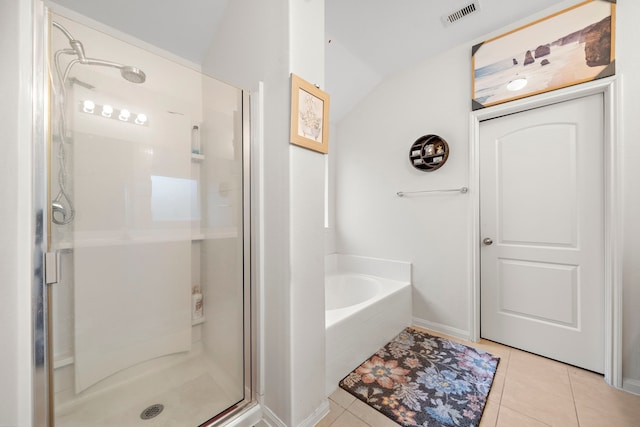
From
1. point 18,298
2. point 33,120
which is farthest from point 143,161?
point 18,298

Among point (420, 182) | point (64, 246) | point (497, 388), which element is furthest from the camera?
point (420, 182)

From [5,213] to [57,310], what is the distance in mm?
406

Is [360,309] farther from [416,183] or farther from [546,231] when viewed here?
[546,231]

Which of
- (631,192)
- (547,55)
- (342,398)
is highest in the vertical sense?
(547,55)

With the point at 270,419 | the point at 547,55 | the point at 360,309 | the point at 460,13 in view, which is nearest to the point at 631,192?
the point at 547,55

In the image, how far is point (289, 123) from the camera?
1.11 meters

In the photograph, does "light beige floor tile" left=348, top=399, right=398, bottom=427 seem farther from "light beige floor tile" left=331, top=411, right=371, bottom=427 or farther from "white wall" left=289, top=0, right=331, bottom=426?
"white wall" left=289, top=0, right=331, bottom=426

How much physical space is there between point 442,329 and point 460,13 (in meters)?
2.55

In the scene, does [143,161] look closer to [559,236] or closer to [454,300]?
[454,300]

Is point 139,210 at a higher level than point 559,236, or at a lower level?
higher

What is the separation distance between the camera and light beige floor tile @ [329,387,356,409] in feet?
4.50

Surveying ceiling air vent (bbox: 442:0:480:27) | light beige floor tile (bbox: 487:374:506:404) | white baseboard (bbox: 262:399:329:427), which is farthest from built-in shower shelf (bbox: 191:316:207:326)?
ceiling air vent (bbox: 442:0:480:27)

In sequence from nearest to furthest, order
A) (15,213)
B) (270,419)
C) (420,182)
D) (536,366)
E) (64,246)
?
(15,213), (64,246), (270,419), (536,366), (420,182)

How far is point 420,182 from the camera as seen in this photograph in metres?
2.28
